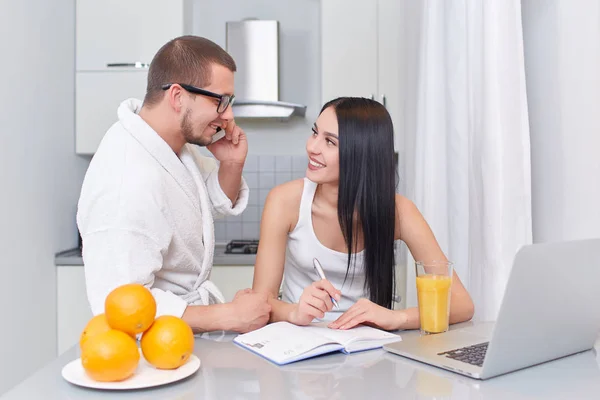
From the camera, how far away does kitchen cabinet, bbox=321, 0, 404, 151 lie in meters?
2.82

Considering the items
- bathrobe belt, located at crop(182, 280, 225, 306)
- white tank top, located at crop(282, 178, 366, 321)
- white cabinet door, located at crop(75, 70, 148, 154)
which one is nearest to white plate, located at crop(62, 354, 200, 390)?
bathrobe belt, located at crop(182, 280, 225, 306)

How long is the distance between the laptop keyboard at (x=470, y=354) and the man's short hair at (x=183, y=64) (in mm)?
954

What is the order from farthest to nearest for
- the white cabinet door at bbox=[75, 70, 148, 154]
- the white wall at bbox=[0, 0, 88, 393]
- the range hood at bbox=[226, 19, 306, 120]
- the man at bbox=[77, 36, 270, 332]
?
the range hood at bbox=[226, 19, 306, 120]
the white cabinet door at bbox=[75, 70, 148, 154]
the white wall at bbox=[0, 0, 88, 393]
the man at bbox=[77, 36, 270, 332]

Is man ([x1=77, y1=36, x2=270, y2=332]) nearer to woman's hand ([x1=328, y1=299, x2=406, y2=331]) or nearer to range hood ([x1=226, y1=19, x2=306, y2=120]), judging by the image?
woman's hand ([x1=328, y1=299, x2=406, y2=331])

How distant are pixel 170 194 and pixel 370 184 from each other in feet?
1.71

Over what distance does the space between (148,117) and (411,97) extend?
3.34 ft

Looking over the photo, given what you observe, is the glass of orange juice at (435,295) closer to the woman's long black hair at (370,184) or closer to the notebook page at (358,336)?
the notebook page at (358,336)

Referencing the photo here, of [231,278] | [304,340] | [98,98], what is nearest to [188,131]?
[304,340]

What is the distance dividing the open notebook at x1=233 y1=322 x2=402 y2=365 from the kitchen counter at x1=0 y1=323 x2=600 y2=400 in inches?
0.6

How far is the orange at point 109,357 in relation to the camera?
31.8 inches

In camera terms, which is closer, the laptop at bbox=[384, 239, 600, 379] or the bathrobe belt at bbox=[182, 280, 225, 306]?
the laptop at bbox=[384, 239, 600, 379]

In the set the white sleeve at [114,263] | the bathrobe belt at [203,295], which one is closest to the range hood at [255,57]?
the bathrobe belt at [203,295]

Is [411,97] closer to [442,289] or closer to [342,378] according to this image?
[442,289]

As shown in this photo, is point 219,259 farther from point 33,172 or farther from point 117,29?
point 117,29
